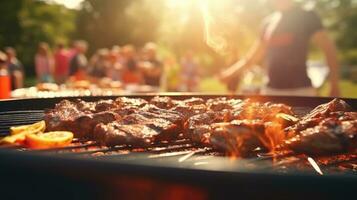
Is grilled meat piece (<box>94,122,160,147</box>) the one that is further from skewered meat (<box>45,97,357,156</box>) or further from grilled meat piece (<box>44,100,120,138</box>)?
grilled meat piece (<box>44,100,120,138</box>)

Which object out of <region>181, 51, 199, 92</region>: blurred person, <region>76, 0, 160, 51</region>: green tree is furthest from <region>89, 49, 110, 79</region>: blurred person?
<region>76, 0, 160, 51</region>: green tree

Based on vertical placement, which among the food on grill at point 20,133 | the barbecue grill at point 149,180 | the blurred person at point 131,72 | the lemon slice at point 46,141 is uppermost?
the blurred person at point 131,72

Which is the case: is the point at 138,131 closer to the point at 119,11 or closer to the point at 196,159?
the point at 196,159

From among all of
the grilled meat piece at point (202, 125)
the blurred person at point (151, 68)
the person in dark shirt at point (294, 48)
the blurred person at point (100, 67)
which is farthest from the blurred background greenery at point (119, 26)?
the grilled meat piece at point (202, 125)

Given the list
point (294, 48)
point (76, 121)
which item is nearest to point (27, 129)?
point (76, 121)

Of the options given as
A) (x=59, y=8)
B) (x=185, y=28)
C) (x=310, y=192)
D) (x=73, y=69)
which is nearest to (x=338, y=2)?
(x=185, y=28)

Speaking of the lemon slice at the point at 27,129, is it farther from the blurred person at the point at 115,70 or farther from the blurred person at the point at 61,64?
the blurred person at the point at 61,64
